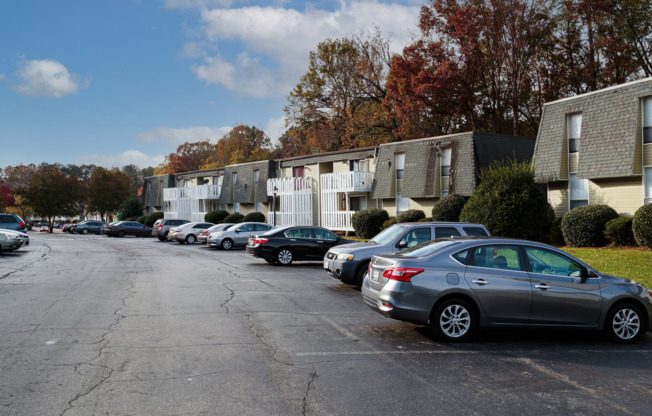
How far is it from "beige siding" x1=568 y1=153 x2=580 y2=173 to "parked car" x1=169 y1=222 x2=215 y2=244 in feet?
70.2

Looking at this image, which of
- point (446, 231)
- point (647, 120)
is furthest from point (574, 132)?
point (446, 231)

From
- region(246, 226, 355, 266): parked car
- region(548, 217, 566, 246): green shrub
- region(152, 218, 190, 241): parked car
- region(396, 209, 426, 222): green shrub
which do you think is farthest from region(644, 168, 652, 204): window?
region(152, 218, 190, 241): parked car

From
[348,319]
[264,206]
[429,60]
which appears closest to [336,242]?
[348,319]

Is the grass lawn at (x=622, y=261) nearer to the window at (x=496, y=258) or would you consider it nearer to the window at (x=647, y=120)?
the window at (x=647, y=120)

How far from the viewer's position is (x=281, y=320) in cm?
965

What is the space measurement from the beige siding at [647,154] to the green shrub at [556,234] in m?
4.04

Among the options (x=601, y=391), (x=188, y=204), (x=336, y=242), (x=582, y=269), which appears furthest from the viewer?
(x=188, y=204)

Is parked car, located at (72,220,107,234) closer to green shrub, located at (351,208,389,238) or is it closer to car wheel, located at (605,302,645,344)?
green shrub, located at (351,208,389,238)

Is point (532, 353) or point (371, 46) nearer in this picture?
point (532, 353)

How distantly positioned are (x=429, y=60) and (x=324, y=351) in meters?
36.0

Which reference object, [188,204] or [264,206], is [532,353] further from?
[188,204]

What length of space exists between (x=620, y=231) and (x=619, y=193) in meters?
2.87

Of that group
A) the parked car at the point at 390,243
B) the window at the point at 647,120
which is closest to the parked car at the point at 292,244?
the parked car at the point at 390,243

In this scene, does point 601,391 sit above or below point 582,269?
below
